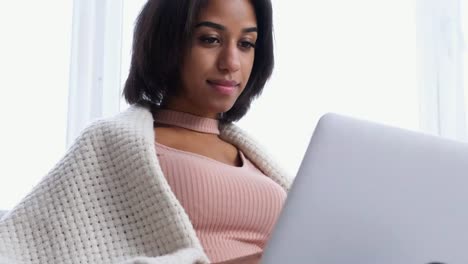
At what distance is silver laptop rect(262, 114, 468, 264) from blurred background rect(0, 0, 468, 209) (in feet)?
3.23

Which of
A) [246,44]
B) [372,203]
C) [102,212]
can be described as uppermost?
[246,44]

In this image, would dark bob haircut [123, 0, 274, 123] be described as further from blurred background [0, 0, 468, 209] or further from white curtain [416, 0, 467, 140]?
white curtain [416, 0, 467, 140]

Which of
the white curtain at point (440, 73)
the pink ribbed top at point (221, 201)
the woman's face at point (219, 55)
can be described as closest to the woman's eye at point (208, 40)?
the woman's face at point (219, 55)

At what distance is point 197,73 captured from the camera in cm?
116

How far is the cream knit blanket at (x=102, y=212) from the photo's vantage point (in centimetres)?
94

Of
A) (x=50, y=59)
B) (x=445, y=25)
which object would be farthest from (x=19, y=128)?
(x=445, y=25)

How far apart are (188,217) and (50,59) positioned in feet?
2.70

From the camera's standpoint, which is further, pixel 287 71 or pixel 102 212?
pixel 287 71

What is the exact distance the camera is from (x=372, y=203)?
23.5 inches

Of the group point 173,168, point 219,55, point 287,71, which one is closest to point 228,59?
point 219,55

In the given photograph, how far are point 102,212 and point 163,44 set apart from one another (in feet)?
1.10

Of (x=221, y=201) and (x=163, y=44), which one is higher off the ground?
(x=163, y=44)

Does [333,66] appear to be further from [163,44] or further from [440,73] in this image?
[163,44]

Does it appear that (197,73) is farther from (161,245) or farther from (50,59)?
(50,59)
